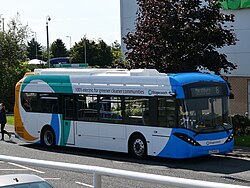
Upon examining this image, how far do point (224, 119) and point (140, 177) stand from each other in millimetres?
15444

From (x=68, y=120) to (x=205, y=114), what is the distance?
19.0 feet

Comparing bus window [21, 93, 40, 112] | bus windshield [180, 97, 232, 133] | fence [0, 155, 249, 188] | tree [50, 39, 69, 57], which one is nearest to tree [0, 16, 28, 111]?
bus window [21, 93, 40, 112]

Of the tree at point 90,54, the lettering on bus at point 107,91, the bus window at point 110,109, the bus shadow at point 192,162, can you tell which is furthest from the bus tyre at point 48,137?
the tree at point 90,54

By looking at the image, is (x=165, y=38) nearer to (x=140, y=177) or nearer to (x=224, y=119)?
(x=224, y=119)

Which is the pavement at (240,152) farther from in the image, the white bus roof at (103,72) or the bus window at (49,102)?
the bus window at (49,102)

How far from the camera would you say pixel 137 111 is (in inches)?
785

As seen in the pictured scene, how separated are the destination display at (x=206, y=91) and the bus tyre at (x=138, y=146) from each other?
7.53ft

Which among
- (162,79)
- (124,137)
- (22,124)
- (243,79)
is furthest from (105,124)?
(243,79)

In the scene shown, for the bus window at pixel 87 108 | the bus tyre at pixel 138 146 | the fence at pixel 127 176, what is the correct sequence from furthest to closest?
the bus window at pixel 87 108 → the bus tyre at pixel 138 146 → the fence at pixel 127 176

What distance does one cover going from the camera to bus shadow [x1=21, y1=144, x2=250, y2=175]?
17516 millimetres

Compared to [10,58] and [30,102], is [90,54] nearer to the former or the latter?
[10,58]

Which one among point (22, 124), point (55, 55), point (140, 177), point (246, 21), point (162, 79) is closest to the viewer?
point (140, 177)

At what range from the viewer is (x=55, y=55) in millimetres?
116688

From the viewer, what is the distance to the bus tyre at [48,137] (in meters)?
23.5
